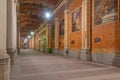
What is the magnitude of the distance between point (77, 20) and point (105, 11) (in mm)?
5805

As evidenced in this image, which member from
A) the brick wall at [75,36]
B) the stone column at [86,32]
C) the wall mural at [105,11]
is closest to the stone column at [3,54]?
the wall mural at [105,11]

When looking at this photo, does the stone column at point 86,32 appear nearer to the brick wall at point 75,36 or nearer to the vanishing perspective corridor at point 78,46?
the vanishing perspective corridor at point 78,46

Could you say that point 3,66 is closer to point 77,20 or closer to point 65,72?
point 65,72

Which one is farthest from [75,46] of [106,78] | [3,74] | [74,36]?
[3,74]

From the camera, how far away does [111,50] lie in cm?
1188

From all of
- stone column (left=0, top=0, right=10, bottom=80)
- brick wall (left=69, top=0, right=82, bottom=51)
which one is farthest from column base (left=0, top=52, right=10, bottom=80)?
brick wall (left=69, top=0, right=82, bottom=51)

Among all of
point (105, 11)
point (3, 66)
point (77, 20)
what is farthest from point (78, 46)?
point (3, 66)

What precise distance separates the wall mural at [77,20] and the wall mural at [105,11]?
3254mm

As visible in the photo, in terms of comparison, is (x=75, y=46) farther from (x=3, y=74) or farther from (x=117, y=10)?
(x=3, y=74)

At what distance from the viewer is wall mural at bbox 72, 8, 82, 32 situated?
57.2ft

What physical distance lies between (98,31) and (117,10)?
268 centimetres

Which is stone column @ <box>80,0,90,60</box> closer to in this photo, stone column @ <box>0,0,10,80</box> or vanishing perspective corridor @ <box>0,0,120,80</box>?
vanishing perspective corridor @ <box>0,0,120,80</box>

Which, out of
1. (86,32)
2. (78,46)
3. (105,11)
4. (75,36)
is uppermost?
(105,11)

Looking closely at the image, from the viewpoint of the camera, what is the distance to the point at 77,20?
59.7 feet
